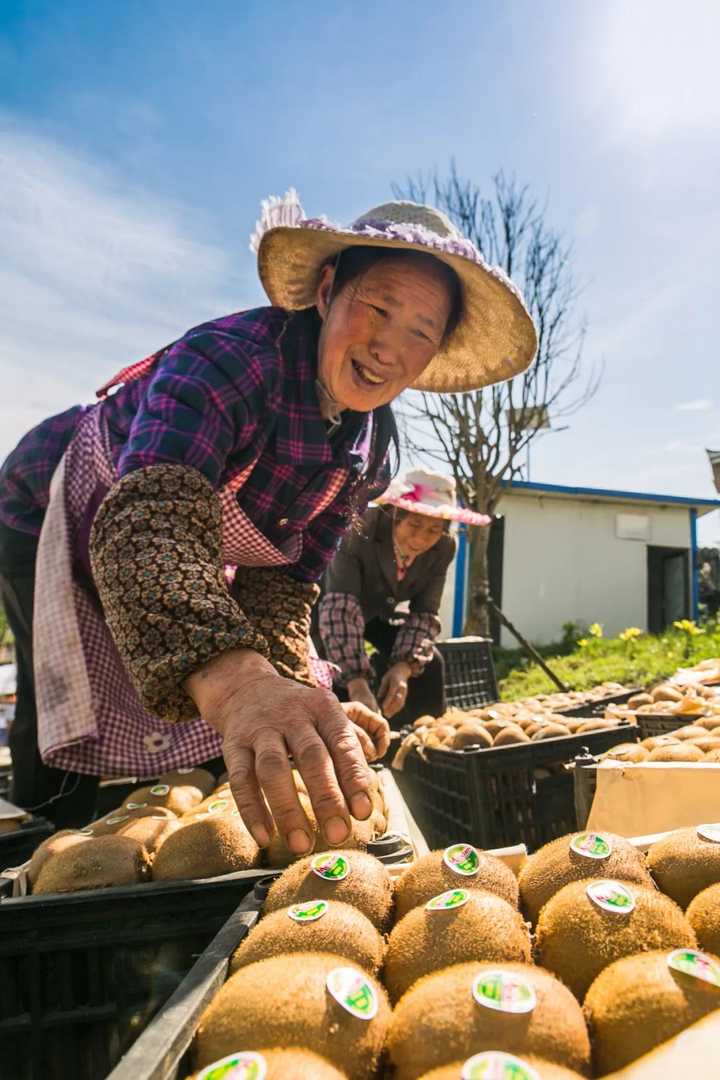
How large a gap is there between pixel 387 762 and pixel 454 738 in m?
0.80

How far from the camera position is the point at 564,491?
1599 cm

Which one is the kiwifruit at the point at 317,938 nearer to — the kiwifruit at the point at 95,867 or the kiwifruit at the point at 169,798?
the kiwifruit at the point at 95,867

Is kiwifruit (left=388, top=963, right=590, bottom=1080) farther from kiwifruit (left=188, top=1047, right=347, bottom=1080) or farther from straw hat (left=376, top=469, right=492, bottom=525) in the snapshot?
straw hat (left=376, top=469, right=492, bottom=525)

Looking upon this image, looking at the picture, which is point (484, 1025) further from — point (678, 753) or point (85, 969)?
point (678, 753)

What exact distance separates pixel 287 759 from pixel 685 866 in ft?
2.16

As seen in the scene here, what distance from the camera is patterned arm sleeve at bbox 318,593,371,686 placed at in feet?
13.4

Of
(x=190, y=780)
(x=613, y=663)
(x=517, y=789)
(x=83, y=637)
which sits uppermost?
(x=83, y=637)

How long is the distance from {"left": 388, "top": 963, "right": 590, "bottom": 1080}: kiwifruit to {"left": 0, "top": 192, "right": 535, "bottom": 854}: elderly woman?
493 mm

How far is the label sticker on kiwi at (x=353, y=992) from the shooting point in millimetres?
804

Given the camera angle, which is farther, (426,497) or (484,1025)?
(426,497)

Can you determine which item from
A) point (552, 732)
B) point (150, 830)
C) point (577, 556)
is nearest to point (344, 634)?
point (552, 732)

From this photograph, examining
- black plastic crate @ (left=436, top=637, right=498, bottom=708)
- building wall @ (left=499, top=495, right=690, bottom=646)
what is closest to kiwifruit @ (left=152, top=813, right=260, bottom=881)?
black plastic crate @ (left=436, top=637, right=498, bottom=708)

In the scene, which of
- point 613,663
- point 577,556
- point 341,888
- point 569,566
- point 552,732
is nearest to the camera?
point 341,888

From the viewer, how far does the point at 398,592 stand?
15.4ft
